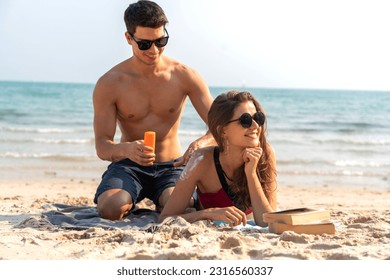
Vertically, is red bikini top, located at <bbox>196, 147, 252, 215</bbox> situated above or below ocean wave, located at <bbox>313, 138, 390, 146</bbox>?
above

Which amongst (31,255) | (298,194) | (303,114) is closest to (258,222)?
(31,255)

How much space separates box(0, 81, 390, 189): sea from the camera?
409 inches

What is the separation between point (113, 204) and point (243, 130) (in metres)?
1.35

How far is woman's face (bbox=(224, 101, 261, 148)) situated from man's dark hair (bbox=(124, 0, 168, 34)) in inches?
45.6

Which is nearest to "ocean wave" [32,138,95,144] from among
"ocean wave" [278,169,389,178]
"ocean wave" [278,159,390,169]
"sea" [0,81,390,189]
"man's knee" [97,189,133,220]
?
"sea" [0,81,390,189]

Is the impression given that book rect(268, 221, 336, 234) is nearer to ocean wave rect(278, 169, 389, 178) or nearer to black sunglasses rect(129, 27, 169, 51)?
black sunglasses rect(129, 27, 169, 51)

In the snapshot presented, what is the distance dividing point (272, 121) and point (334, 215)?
51.4ft

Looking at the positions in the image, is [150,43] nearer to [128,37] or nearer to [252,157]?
[128,37]

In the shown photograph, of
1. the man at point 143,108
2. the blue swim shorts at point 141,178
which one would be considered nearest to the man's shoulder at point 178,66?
the man at point 143,108

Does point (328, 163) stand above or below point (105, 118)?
below

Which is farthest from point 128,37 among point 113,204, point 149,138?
point 113,204

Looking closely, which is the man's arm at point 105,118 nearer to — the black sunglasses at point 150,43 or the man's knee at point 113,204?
the man's knee at point 113,204

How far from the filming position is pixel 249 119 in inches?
198

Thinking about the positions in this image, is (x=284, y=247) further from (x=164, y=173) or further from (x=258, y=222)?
(x=164, y=173)
